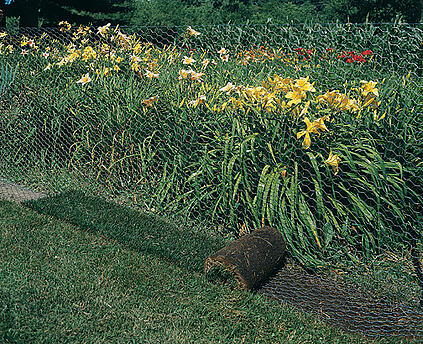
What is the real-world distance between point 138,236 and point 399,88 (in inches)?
95.6

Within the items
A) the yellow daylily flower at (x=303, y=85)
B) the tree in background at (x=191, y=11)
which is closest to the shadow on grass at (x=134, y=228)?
the yellow daylily flower at (x=303, y=85)

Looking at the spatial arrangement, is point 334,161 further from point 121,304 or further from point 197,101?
point 121,304

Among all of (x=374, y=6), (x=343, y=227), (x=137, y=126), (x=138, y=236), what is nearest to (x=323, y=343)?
(x=343, y=227)

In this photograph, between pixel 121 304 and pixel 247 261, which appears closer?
pixel 121 304

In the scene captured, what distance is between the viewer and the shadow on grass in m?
3.21

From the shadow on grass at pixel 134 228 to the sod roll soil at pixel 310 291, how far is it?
15.8 inches

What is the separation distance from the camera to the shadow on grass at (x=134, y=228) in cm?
321

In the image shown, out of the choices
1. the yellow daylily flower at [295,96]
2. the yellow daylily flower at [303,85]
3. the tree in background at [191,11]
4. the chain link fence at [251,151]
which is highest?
the tree in background at [191,11]

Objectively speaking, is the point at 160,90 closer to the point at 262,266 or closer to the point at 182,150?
the point at 182,150

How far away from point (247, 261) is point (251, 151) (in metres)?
0.95

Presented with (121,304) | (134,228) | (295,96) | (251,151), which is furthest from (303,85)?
(121,304)

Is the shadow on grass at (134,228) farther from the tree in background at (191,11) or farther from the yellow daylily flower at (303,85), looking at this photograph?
the tree in background at (191,11)

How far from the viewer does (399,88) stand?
3584mm

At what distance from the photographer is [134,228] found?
11.6ft
